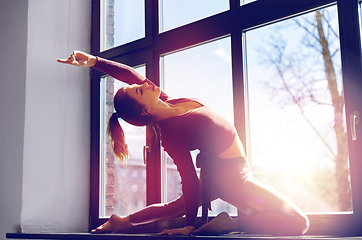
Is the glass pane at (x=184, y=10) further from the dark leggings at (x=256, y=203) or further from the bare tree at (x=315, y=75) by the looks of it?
the dark leggings at (x=256, y=203)

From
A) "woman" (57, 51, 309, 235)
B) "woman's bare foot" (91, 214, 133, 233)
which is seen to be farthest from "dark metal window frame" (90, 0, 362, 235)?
"woman's bare foot" (91, 214, 133, 233)

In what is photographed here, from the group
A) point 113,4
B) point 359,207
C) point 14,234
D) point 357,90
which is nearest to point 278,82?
point 357,90

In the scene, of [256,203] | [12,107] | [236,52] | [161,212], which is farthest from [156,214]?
[12,107]

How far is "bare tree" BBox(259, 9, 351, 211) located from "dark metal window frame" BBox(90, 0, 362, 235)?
0.21 ft

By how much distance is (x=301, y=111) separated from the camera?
2.03 metres

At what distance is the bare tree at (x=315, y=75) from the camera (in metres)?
1.88

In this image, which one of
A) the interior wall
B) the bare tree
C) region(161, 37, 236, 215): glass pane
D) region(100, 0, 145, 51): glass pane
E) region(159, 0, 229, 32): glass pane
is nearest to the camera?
the bare tree

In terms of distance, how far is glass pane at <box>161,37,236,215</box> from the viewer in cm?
Result: 230

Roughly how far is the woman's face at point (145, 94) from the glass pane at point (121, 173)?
2.79 ft

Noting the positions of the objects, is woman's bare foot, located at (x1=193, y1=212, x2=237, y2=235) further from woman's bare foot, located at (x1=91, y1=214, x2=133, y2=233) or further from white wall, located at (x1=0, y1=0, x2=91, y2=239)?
white wall, located at (x1=0, y1=0, x2=91, y2=239)

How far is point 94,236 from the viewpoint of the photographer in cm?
187

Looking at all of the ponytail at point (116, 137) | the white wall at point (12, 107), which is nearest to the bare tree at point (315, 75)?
the ponytail at point (116, 137)

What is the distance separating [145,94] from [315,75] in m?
0.87

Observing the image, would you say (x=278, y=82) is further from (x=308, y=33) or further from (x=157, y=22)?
(x=157, y=22)
